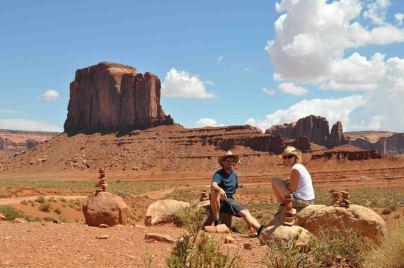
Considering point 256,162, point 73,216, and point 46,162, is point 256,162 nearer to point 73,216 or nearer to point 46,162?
point 46,162

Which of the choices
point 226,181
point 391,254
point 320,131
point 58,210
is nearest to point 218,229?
point 226,181

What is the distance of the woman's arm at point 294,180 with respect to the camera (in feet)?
28.6

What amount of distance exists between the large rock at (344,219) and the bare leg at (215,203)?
5.97 feet

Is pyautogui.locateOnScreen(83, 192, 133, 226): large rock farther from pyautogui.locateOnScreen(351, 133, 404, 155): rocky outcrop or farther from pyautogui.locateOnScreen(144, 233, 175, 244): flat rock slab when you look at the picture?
pyautogui.locateOnScreen(351, 133, 404, 155): rocky outcrop

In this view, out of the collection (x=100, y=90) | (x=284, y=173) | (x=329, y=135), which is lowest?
(x=284, y=173)

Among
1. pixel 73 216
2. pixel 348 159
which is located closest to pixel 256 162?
pixel 348 159

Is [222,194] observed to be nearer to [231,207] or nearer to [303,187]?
[231,207]

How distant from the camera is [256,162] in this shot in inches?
3546

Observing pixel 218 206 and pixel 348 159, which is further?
pixel 348 159

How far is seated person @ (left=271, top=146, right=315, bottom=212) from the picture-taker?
8766 mm

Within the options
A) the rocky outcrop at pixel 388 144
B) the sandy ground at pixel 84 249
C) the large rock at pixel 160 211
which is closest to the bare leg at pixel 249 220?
the sandy ground at pixel 84 249

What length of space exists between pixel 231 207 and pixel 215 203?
0.46m

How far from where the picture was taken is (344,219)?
8.62 meters

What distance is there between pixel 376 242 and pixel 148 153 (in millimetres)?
91474
